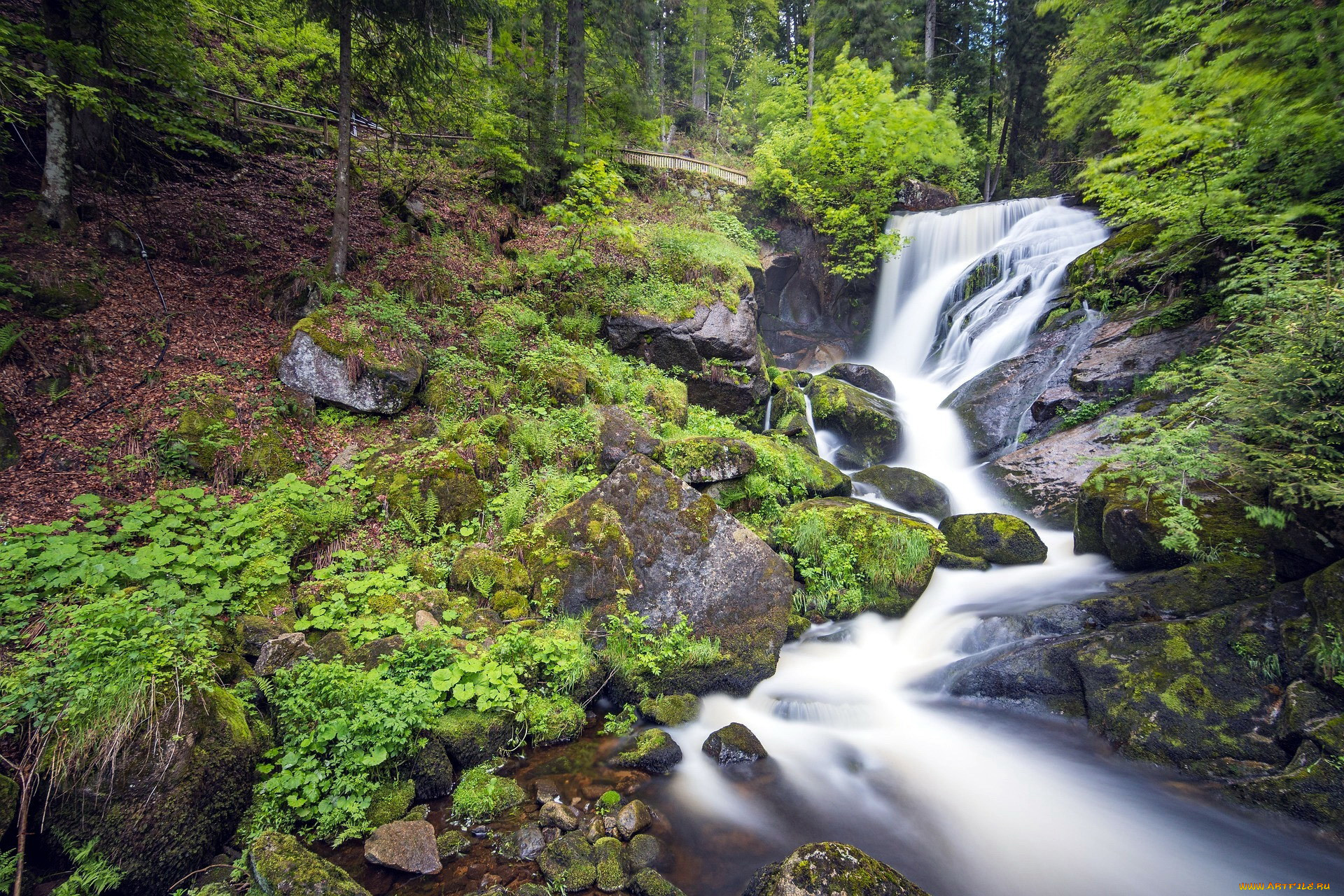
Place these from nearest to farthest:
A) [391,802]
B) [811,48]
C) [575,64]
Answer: [391,802] → [575,64] → [811,48]

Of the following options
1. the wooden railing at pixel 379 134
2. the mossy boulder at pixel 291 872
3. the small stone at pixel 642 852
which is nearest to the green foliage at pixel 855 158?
the wooden railing at pixel 379 134

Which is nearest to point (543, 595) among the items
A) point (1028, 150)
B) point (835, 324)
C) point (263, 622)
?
point (263, 622)

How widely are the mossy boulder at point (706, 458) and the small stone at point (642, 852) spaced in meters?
4.53

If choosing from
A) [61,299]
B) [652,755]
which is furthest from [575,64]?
[652,755]

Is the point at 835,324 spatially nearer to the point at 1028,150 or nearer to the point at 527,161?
the point at 527,161

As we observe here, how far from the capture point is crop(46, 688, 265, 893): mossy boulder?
10.8 feet

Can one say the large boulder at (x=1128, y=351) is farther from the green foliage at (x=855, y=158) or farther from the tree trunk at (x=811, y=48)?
the tree trunk at (x=811, y=48)

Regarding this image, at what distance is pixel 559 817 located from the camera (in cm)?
407

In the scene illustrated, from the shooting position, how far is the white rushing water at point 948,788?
4109 mm

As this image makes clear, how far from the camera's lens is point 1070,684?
5531 mm

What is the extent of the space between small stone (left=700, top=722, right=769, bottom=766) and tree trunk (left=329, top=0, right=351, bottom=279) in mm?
8882

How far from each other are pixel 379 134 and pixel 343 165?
6.92 metres

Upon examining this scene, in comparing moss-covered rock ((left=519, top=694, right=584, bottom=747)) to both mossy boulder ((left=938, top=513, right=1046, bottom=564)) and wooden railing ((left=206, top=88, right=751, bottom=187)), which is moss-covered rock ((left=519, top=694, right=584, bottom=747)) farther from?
wooden railing ((left=206, top=88, right=751, bottom=187))

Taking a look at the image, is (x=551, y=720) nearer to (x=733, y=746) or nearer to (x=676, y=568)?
(x=733, y=746)
